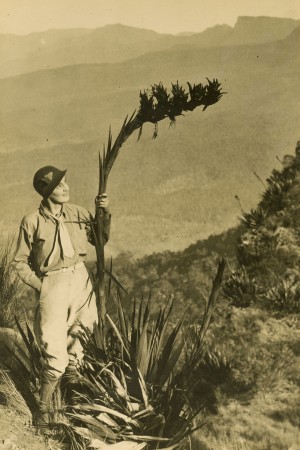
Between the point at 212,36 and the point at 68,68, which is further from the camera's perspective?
the point at 68,68

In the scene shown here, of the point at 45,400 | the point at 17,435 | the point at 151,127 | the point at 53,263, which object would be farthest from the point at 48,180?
the point at 151,127

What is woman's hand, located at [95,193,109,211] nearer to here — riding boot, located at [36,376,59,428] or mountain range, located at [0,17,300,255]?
riding boot, located at [36,376,59,428]

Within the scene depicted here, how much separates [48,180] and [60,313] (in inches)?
26.1

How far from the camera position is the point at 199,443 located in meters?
3.57

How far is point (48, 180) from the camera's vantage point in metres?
2.96

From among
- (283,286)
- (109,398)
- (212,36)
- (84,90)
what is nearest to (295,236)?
(283,286)

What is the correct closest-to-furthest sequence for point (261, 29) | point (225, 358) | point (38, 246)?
point (38, 246)
point (225, 358)
point (261, 29)

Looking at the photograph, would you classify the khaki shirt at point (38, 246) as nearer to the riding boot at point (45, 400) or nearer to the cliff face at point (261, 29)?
the riding boot at point (45, 400)

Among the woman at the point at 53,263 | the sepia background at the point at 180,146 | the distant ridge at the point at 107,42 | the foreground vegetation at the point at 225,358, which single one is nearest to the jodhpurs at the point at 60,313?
the woman at the point at 53,263

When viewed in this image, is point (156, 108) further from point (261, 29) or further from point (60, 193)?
point (261, 29)

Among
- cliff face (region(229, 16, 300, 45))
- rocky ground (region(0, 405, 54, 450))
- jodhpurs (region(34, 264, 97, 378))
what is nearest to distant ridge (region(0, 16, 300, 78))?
cliff face (region(229, 16, 300, 45))

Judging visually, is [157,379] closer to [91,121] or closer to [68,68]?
[91,121]

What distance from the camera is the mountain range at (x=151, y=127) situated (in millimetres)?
5418

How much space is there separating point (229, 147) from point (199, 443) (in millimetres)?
2979
